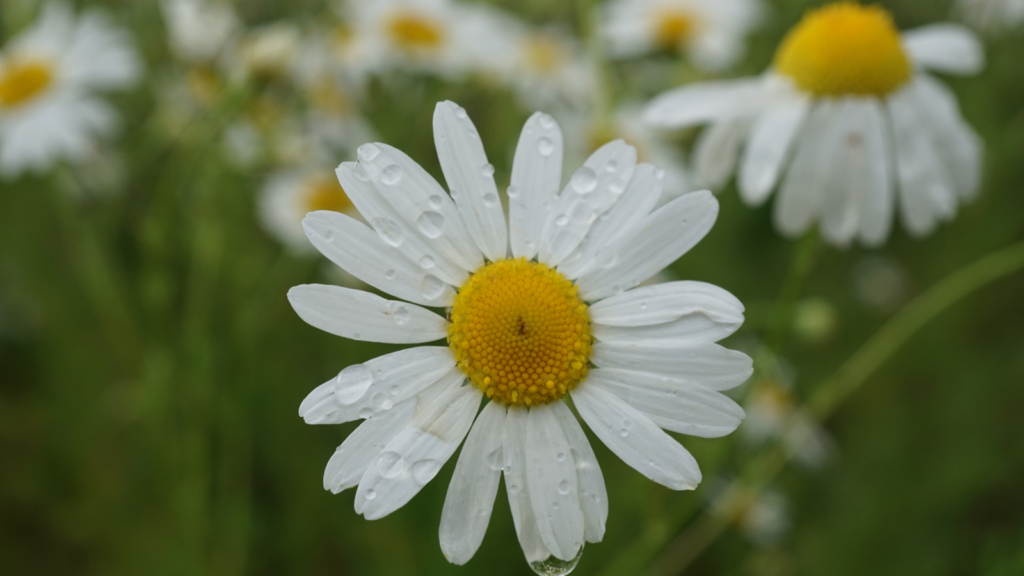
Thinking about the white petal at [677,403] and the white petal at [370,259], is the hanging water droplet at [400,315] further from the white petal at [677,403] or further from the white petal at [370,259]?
the white petal at [677,403]

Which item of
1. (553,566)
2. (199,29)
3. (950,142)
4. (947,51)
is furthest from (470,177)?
(199,29)

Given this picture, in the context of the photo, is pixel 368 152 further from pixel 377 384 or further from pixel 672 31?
pixel 672 31

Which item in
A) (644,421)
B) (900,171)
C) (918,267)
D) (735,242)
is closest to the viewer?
(644,421)

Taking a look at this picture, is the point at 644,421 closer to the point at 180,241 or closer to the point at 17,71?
the point at 180,241

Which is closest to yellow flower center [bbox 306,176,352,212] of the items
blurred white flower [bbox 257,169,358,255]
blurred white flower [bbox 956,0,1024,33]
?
blurred white flower [bbox 257,169,358,255]

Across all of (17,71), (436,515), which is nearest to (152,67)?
(17,71)

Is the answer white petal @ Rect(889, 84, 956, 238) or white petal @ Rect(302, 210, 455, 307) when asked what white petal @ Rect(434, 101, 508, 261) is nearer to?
white petal @ Rect(302, 210, 455, 307)
